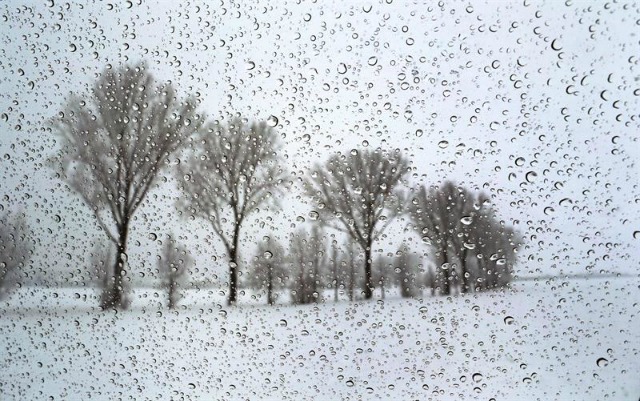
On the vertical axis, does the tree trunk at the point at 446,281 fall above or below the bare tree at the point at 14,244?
below

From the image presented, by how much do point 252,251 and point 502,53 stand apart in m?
1.13

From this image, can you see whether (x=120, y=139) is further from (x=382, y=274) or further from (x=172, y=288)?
(x=382, y=274)

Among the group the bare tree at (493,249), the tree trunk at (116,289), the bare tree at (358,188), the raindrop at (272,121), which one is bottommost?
the tree trunk at (116,289)

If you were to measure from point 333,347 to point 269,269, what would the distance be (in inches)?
14.2

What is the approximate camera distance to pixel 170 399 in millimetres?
1469

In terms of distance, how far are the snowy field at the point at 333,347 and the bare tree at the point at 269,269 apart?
6 centimetres

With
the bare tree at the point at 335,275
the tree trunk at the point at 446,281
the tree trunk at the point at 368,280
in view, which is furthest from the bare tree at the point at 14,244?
the tree trunk at the point at 446,281

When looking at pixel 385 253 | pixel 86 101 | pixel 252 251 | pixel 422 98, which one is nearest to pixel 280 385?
pixel 252 251

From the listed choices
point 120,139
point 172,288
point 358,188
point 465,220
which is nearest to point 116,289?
point 172,288

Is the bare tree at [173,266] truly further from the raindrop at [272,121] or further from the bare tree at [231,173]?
the raindrop at [272,121]

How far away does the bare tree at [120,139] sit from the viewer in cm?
150

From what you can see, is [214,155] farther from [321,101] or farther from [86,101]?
[86,101]

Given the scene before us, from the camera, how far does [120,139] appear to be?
1.54 meters

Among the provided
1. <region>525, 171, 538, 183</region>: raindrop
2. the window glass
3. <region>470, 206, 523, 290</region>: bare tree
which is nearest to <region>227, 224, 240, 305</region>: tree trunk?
the window glass
